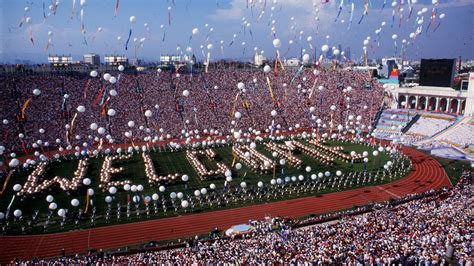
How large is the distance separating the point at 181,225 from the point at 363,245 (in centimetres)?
1156

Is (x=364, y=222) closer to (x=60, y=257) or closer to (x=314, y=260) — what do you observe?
(x=314, y=260)

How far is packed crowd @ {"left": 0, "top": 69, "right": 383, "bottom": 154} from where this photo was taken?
42.4 m

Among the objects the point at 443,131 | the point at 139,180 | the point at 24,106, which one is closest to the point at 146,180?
the point at 139,180

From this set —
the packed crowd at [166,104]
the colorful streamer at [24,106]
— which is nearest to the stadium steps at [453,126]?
the packed crowd at [166,104]

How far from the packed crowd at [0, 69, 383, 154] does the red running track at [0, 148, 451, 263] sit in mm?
15779

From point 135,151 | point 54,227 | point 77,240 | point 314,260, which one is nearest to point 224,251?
point 314,260

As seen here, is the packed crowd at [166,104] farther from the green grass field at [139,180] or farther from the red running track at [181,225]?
the red running track at [181,225]

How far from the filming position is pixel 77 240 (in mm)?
20547

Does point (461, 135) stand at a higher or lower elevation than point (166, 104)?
lower

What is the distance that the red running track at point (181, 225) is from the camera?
19.8 meters

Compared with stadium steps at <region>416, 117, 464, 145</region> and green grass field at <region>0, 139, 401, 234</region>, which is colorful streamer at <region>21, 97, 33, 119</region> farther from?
stadium steps at <region>416, 117, 464, 145</region>

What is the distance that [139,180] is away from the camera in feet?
97.3

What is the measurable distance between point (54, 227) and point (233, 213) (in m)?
11.4

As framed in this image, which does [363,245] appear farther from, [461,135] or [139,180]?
[461,135]
